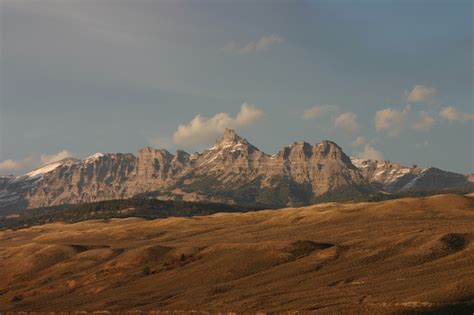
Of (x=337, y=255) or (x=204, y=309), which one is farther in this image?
(x=337, y=255)

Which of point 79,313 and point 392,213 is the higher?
point 392,213

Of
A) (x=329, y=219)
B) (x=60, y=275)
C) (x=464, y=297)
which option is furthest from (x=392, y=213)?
(x=464, y=297)

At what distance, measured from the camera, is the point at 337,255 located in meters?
115

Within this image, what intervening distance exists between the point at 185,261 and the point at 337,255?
35764 millimetres

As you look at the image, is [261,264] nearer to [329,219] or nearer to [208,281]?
[208,281]

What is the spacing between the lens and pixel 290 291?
305 feet

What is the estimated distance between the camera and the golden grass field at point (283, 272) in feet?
263

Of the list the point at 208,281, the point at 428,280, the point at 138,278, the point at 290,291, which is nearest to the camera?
the point at 428,280

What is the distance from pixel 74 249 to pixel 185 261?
4877 cm

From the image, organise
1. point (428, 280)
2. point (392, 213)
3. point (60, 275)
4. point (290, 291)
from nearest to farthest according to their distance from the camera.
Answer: point (428, 280)
point (290, 291)
point (60, 275)
point (392, 213)

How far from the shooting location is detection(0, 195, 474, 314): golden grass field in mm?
80125

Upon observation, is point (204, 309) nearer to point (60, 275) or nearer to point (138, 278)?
point (138, 278)

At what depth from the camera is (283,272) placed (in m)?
109

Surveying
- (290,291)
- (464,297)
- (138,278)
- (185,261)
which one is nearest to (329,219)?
(185,261)
